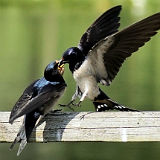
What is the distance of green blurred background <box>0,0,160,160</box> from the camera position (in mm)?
11242

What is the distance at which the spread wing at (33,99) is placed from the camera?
13.9ft

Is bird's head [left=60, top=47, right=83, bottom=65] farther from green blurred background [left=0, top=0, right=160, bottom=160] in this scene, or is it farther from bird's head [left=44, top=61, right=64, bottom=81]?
green blurred background [left=0, top=0, right=160, bottom=160]

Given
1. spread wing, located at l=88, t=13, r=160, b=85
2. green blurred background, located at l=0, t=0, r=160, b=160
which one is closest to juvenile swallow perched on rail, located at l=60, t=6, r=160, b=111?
spread wing, located at l=88, t=13, r=160, b=85

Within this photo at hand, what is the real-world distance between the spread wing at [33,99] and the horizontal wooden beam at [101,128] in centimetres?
11

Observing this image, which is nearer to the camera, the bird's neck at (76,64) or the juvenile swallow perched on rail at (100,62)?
the juvenile swallow perched on rail at (100,62)

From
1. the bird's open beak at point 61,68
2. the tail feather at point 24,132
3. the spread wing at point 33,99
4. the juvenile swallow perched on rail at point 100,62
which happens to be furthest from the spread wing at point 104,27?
the tail feather at point 24,132

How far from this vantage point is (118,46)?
5234 mm

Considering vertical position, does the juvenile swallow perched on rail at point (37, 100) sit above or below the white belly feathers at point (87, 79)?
above

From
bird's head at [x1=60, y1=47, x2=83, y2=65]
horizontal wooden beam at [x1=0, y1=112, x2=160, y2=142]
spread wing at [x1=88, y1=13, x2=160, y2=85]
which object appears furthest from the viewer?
bird's head at [x1=60, y1=47, x2=83, y2=65]

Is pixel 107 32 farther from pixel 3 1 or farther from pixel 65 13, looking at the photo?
pixel 3 1

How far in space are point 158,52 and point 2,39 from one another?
756 centimetres

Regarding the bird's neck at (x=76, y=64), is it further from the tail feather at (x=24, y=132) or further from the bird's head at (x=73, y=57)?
the tail feather at (x=24, y=132)

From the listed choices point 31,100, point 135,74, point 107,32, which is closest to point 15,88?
point 135,74

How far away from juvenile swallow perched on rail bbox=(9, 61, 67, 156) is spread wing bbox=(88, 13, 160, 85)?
14.4 inches
